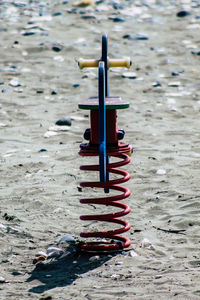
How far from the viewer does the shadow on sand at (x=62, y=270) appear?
11.9 ft

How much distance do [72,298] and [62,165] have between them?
2788mm

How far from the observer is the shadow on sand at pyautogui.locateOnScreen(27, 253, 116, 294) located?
3625 mm

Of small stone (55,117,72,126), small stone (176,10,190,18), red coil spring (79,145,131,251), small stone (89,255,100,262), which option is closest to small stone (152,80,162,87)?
small stone (55,117,72,126)

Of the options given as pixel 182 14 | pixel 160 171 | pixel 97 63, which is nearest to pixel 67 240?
pixel 97 63

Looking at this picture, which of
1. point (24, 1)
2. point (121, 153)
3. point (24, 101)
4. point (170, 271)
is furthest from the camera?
point (24, 1)

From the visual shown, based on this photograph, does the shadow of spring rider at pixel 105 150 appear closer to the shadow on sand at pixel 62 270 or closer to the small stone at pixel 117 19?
the shadow on sand at pixel 62 270

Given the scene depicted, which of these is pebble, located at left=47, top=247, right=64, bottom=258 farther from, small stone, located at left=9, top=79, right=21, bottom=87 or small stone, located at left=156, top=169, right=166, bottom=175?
small stone, located at left=9, top=79, right=21, bottom=87

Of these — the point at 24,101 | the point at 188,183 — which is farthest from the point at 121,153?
the point at 24,101

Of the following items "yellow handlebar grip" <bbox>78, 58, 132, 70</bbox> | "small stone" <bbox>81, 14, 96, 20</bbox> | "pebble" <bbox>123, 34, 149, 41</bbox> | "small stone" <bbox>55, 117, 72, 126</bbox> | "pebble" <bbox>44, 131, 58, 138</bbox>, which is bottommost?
"pebble" <bbox>44, 131, 58, 138</bbox>

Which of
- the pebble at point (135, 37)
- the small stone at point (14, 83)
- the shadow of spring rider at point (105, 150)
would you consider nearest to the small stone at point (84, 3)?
the pebble at point (135, 37)

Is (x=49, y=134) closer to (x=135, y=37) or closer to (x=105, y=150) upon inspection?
(x=105, y=150)

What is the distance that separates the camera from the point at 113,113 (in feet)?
13.5

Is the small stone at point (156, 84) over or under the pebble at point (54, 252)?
under

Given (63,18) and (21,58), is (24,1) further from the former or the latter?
(21,58)
